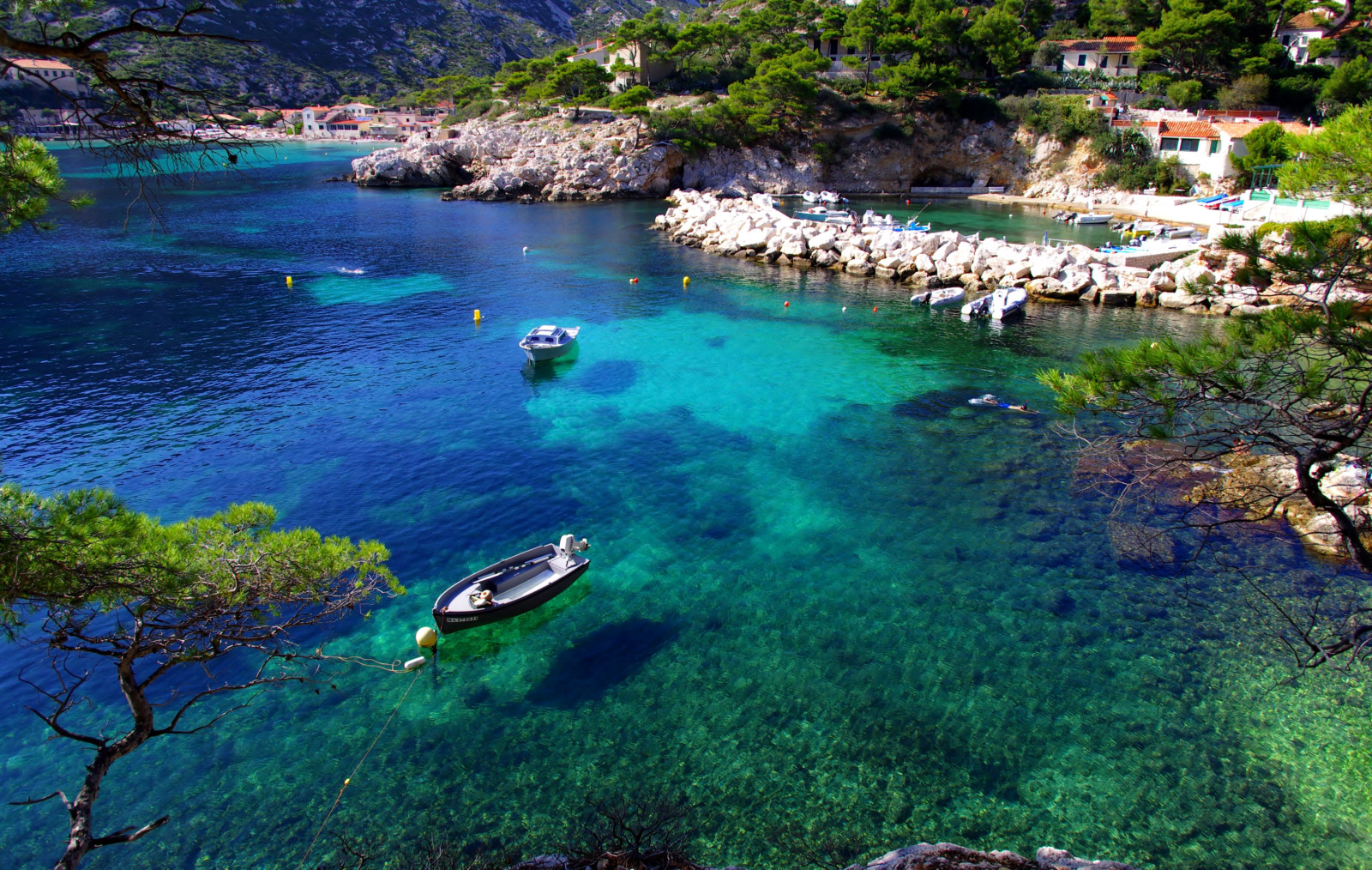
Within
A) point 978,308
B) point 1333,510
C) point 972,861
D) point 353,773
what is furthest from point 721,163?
point 972,861

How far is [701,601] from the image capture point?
15047mm

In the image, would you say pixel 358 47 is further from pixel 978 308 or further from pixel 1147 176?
pixel 978 308

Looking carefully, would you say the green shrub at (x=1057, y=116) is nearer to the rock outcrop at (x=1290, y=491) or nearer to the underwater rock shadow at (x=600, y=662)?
the rock outcrop at (x=1290, y=491)

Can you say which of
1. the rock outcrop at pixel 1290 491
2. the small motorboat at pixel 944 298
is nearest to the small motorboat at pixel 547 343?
the small motorboat at pixel 944 298

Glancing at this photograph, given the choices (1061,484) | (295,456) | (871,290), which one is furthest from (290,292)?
(1061,484)

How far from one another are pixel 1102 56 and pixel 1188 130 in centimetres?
2057

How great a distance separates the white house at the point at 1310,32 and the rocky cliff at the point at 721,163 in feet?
76.0

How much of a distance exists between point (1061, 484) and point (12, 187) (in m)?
20.8

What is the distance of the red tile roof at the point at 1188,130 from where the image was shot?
185ft

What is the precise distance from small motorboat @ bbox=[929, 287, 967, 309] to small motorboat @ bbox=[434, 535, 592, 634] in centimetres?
2608

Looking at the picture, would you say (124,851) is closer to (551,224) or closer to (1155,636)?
(1155,636)

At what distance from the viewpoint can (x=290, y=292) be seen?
37.3m

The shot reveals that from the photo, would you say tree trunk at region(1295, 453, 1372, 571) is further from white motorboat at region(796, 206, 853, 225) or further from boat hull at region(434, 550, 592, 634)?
white motorboat at region(796, 206, 853, 225)

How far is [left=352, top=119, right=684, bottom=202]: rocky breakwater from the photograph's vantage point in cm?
7050
